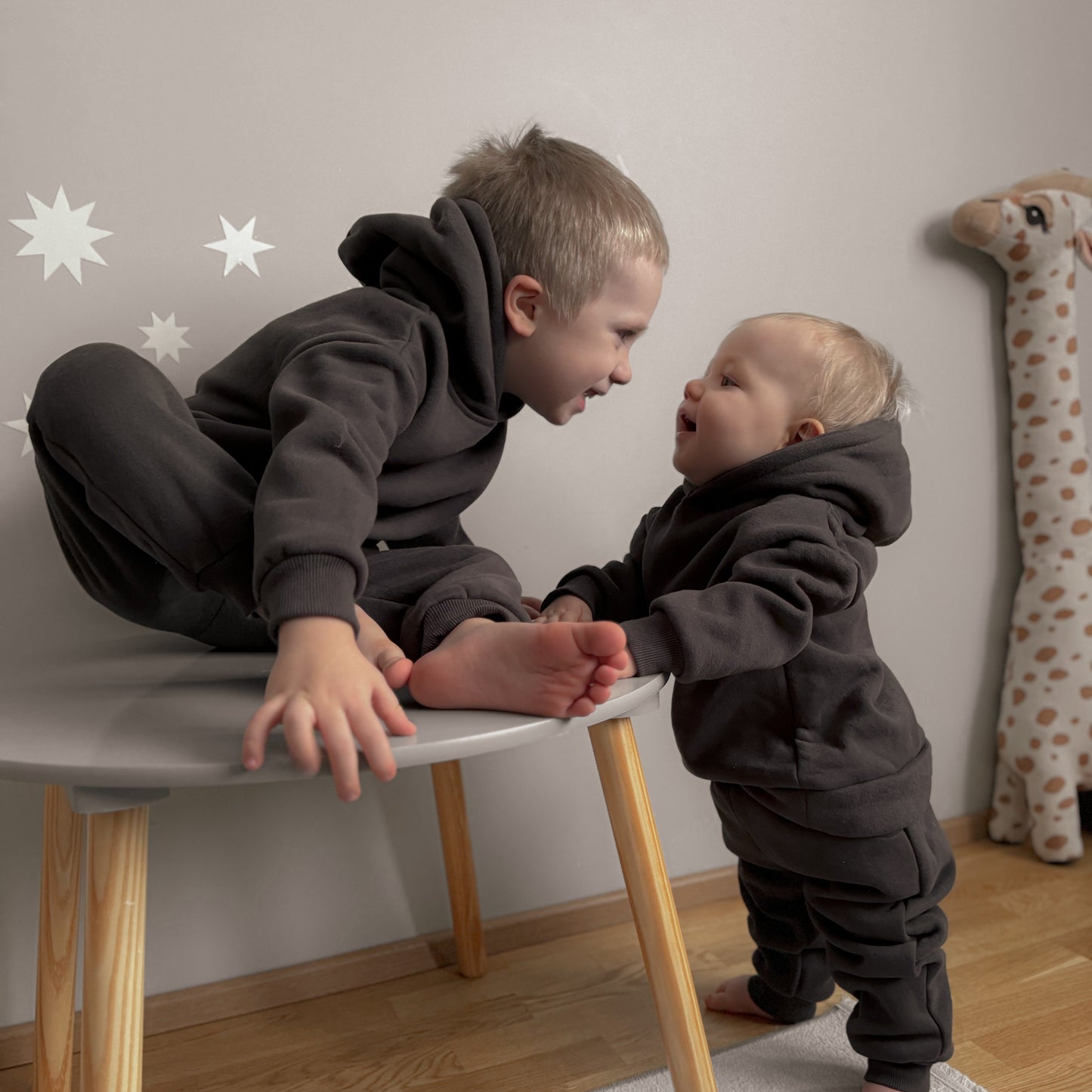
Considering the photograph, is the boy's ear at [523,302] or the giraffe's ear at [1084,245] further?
the giraffe's ear at [1084,245]

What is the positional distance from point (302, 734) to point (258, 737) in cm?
2

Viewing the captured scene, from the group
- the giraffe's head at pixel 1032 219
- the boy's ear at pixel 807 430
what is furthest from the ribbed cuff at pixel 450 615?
the giraffe's head at pixel 1032 219

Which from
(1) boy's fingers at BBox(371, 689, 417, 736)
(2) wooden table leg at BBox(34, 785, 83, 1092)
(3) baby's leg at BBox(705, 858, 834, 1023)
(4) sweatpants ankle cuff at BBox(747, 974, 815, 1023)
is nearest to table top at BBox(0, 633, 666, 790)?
(1) boy's fingers at BBox(371, 689, 417, 736)

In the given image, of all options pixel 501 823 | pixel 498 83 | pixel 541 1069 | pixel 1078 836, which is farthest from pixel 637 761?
pixel 1078 836

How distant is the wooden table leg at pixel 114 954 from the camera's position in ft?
1.90

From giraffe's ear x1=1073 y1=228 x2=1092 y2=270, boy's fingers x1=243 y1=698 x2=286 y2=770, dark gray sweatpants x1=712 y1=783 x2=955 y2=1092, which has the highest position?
giraffe's ear x1=1073 y1=228 x2=1092 y2=270

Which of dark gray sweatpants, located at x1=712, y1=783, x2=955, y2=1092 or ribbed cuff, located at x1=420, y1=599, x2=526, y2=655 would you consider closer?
ribbed cuff, located at x1=420, y1=599, x2=526, y2=655

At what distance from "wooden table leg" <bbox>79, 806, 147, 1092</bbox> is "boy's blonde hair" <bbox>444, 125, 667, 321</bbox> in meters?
0.53

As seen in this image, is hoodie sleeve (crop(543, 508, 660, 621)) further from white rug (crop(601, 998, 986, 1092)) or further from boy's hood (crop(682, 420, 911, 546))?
white rug (crop(601, 998, 986, 1092))

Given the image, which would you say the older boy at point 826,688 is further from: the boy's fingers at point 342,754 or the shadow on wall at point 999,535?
the shadow on wall at point 999,535

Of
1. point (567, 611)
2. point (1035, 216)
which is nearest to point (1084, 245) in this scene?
point (1035, 216)

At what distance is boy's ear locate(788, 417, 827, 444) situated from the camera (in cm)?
90

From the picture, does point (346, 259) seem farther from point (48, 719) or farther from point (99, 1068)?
point (99, 1068)

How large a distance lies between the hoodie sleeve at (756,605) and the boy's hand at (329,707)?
221 mm
